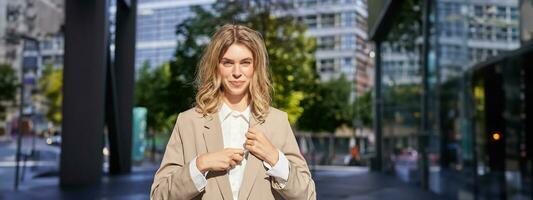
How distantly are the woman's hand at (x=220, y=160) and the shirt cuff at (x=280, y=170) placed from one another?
0.24ft

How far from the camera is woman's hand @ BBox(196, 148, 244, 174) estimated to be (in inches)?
46.2

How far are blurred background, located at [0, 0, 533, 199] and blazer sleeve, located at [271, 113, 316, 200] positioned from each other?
258 inches

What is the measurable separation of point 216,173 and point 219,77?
0.73 ft

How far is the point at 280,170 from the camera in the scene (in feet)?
3.98

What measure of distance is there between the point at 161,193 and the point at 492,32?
8.34 meters

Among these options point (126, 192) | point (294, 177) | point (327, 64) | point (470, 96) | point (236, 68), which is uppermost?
point (327, 64)

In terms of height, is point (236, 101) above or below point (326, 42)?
below

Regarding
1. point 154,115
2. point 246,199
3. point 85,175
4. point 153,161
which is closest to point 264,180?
point 246,199

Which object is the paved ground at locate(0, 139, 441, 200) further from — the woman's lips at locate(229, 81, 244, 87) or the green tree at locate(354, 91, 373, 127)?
the green tree at locate(354, 91, 373, 127)

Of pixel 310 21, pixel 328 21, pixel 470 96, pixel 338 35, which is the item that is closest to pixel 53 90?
pixel 470 96

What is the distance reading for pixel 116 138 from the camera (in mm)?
14453

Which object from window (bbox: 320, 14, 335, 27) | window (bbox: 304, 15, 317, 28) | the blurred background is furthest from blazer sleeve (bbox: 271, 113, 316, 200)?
window (bbox: 320, 14, 335, 27)

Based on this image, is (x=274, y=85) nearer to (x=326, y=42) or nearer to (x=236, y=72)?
(x=236, y=72)

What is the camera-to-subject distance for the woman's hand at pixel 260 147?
1203 millimetres
